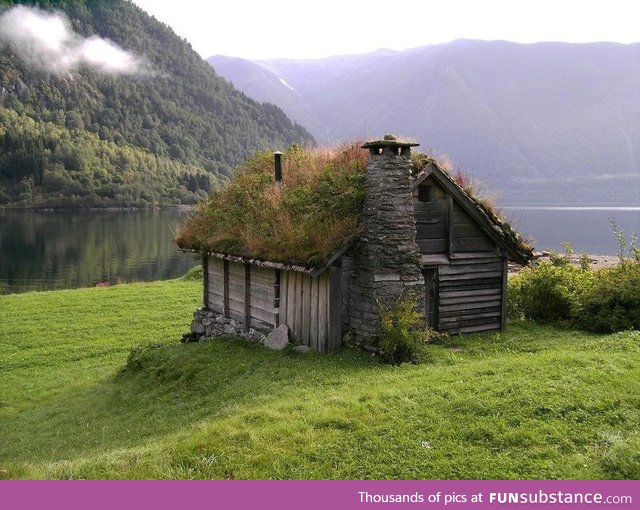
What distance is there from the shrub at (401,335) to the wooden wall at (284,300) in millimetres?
1539

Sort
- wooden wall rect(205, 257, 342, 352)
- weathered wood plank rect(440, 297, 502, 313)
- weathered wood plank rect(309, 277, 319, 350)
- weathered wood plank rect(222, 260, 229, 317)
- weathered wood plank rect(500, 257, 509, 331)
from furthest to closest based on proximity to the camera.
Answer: weathered wood plank rect(222, 260, 229, 317), weathered wood plank rect(500, 257, 509, 331), weathered wood plank rect(440, 297, 502, 313), weathered wood plank rect(309, 277, 319, 350), wooden wall rect(205, 257, 342, 352)

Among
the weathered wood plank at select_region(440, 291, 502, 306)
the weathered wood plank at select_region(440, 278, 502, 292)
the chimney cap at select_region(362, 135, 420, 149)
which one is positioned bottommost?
the weathered wood plank at select_region(440, 291, 502, 306)

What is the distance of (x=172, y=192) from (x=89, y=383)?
169 m

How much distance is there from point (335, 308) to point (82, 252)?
71.4 m

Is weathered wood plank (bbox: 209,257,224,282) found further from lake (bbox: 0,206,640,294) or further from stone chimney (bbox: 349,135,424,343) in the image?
lake (bbox: 0,206,640,294)

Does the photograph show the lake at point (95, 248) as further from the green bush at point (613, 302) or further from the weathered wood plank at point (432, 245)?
the weathered wood plank at point (432, 245)

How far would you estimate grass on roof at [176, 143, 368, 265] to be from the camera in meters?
16.9

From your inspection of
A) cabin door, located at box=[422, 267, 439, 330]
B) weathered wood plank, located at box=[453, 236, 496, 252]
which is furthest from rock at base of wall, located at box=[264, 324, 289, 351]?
weathered wood plank, located at box=[453, 236, 496, 252]

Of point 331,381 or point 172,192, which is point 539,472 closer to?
point 331,381

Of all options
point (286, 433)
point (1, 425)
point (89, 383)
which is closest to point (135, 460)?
point (286, 433)

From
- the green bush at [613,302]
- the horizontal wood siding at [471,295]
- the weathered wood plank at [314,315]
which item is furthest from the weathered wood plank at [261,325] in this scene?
the green bush at [613,302]

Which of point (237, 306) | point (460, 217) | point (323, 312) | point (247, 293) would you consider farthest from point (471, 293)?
point (237, 306)

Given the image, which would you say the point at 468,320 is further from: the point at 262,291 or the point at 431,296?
the point at 262,291

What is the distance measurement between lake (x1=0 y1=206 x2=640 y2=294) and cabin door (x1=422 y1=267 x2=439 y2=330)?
4158 mm
